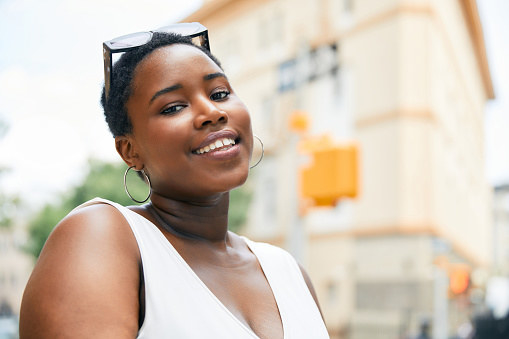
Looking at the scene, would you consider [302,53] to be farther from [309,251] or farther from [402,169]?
[309,251]

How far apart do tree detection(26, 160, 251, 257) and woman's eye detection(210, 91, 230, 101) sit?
73.9 ft

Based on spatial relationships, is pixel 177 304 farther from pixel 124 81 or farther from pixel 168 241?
pixel 124 81

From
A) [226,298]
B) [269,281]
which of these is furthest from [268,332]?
[269,281]

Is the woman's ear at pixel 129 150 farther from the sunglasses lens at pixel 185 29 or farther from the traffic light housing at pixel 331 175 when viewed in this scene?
the traffic light housing at pixel 331 175

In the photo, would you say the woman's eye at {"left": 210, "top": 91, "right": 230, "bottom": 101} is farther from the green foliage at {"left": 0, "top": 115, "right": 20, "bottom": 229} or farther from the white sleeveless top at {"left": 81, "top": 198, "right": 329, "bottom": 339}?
the green foliage at {"left": 0, "top": 115, "right": 20, "bottom": 229}

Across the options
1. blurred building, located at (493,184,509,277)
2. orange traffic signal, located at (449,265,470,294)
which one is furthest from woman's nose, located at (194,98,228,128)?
blurred building, located at (493,184,509,277)

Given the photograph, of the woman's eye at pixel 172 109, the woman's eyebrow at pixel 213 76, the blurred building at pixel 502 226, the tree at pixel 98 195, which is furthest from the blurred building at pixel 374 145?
the blurred building at pixel 502 226

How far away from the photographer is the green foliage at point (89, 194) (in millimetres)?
26391

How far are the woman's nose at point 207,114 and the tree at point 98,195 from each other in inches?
891

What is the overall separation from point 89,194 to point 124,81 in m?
26.7

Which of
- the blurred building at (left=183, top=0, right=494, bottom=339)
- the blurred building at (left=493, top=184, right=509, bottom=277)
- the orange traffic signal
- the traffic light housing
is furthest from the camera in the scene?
the blurred building at (left=493, top=184, right=509, bottom=277)

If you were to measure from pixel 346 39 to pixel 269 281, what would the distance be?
22.1m

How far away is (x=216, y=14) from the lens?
99.9 ft

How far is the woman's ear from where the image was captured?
154cm
